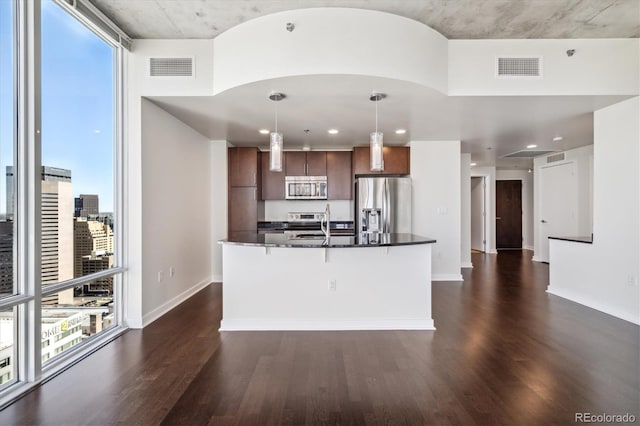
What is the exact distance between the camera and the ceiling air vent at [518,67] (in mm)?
3205

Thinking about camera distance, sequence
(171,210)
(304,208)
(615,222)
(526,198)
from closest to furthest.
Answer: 1. (615,222)
2. (171,210)
3. (304,208)
4. (526,198)

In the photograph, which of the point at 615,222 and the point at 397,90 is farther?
the point at 615,222

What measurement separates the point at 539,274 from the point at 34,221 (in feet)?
23.5

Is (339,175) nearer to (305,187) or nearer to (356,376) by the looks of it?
(305,187)

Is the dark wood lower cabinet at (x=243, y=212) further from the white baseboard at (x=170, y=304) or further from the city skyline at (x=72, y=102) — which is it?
the city skyline at (x=72, y=102)

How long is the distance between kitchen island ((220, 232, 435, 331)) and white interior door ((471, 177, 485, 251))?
636 centimetres

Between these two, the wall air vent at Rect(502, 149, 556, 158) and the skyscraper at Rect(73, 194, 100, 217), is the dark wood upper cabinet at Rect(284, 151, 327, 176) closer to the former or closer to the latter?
the skyscraper at Rect(73, 194, 100, 217)

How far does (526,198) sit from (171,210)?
31.0 ft

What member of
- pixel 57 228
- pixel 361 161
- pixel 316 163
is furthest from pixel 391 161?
pixel 57 228

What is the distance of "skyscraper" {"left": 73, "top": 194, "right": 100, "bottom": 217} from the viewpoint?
277cm

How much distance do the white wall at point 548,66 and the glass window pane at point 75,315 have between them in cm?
395

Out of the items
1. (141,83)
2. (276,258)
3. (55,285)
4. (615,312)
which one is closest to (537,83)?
(615,312)

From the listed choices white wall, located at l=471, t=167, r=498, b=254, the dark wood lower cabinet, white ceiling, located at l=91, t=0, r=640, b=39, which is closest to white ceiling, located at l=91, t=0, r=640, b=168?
white ceiling, located at l=91, t=0, r=640, b=39

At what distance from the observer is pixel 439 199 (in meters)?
5.57
